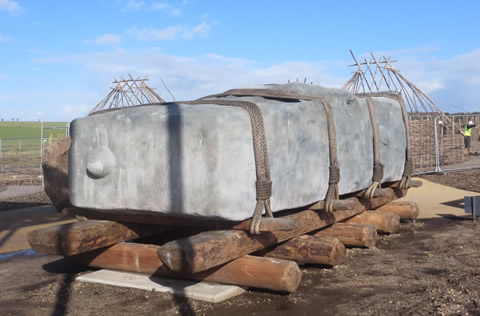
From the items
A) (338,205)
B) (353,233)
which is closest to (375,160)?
(353,233)

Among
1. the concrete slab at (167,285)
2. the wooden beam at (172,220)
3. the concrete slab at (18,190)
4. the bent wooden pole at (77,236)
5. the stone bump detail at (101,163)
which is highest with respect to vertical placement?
the stone bump detail at (101,163)

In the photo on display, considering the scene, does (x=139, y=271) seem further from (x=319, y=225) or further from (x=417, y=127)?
(x=417, y=127)

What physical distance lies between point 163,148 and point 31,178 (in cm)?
1345

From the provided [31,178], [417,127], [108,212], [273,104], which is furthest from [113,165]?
[417,127]

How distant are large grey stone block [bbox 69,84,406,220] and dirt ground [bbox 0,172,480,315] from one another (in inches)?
27.6

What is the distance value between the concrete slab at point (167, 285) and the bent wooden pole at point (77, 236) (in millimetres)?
325

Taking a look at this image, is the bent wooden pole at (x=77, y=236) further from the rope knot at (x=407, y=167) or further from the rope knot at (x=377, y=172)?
the rope knot at (x=407, y=167)

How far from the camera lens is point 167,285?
4645mm

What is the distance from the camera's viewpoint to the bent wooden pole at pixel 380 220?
6.64 meters

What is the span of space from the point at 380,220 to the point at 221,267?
2.86m

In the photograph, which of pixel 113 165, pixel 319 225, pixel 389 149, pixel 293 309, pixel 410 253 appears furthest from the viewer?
pixel 389 149

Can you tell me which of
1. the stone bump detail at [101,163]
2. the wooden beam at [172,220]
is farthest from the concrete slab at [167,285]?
the stone bump detail at [101,163]

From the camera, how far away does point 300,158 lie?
4.91m

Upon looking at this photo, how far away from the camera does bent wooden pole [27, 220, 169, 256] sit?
4535 millimetres
